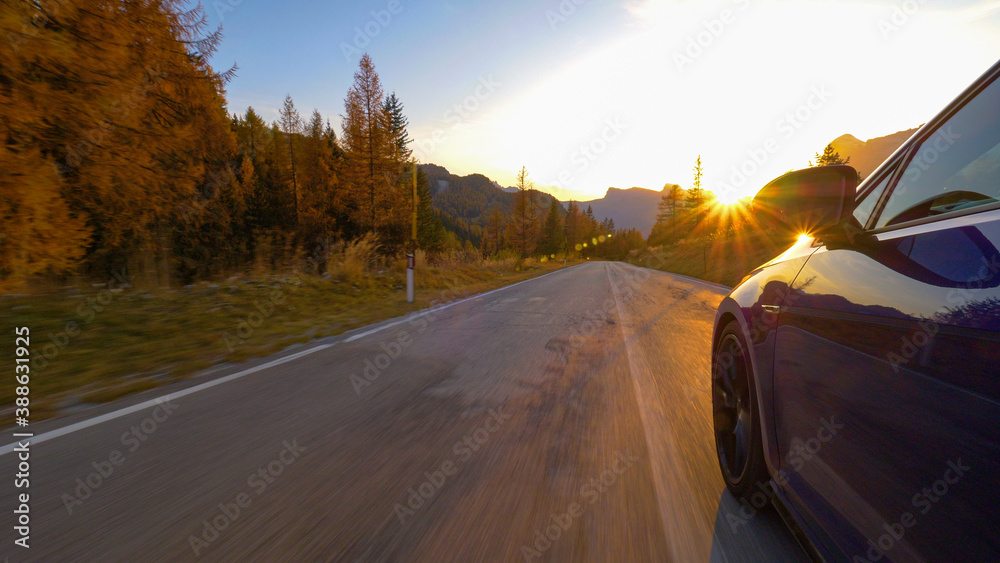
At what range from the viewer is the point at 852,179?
1802 millimetres

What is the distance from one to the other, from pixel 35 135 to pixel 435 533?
709 centimetres

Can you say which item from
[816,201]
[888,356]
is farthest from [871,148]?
[888,356]

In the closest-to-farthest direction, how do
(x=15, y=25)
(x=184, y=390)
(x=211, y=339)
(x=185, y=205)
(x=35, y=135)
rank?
(x=184, y=390)
(x=15, y=25)
(x=35, y=135)
(x=211, y=339)
(x=185, y=205)

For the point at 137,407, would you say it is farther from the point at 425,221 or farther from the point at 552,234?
the point at 552,234

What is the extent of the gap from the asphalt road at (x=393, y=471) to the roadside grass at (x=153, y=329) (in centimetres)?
65

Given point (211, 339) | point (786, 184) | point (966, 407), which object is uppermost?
point (786, 184)

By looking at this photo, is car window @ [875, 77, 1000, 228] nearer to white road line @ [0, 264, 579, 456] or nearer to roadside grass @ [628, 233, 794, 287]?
white road line @ [0, 264, 579, 456]

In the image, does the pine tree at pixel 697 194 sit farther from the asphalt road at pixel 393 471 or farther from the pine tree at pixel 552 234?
the asphalt road at pixel 393 471

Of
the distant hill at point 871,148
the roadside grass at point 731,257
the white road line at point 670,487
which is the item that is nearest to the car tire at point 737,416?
the white road line at point 670,487

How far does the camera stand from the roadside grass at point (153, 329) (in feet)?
13.2

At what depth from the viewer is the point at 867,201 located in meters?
1.96

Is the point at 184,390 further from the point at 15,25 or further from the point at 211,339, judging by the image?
the point at 15,25

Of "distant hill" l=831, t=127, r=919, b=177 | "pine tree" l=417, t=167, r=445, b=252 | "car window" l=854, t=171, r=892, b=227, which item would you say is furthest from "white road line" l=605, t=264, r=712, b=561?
"pine tree" l=417, t=167, r=445, b=252

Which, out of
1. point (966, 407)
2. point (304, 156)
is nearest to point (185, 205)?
point (966, 407)
